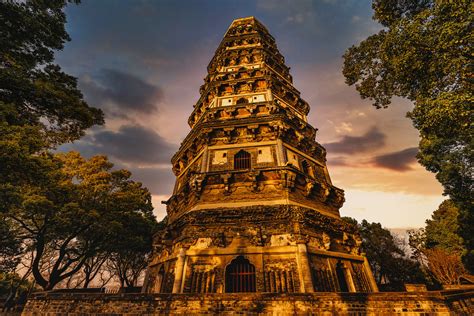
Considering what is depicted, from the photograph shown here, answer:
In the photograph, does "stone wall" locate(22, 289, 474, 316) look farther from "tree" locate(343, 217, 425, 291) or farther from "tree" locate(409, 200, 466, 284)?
"tree" locate(343, 217, 425, 291)

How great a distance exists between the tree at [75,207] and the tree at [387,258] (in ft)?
81.7

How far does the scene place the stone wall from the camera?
6.27m

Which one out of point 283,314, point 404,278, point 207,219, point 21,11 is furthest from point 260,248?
point 404,278

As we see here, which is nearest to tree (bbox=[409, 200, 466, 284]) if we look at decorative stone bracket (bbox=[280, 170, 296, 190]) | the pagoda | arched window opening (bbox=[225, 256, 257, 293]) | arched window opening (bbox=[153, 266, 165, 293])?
the pagoda

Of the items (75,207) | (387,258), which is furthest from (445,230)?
(75,207)

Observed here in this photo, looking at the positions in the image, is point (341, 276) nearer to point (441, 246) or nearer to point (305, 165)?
point (305, 165)

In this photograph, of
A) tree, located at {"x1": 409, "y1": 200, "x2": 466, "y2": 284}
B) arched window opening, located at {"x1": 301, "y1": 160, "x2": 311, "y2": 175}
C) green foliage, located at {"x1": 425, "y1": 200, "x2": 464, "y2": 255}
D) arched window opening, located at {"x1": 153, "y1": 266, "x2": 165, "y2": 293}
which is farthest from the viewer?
green foliage, located at {"x1": 425, "y1": 200, "x2": 464, "y2": 255}

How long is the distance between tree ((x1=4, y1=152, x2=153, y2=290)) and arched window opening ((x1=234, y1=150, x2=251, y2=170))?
9.31m

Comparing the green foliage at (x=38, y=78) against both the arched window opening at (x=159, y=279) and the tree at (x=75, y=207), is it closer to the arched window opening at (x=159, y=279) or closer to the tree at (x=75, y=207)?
the tree at (x=75, y=207)

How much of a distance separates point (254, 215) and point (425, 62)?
9610 mm

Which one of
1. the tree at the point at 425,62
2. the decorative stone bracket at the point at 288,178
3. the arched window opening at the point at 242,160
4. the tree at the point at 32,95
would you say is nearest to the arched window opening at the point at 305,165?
the decorative stone bracket at the point at 288,178

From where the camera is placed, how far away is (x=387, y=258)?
27.6 meters

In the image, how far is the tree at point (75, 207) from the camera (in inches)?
571

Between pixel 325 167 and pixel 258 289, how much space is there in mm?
10290
